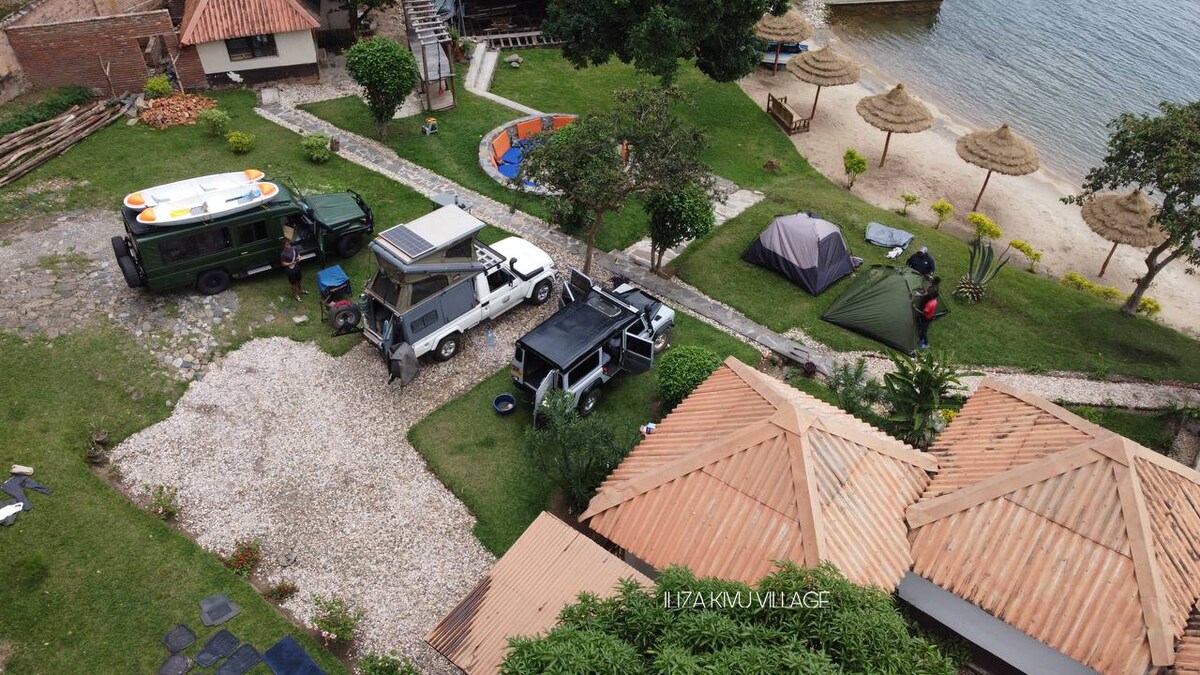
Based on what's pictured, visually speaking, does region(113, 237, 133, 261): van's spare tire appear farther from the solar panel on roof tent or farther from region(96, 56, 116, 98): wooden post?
region(96, 56, 116, 98): wooden post

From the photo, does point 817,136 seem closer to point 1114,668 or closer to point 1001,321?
point 1001,321

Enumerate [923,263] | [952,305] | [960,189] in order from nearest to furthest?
[952,305] → [923,263] → [960,189]

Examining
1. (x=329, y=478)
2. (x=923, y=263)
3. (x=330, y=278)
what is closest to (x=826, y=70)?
(x=923, y=263)

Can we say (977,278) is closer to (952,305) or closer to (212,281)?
Result: (952,305)

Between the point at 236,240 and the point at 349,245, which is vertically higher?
the point at 236,240

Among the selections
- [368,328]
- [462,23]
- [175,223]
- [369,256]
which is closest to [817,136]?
[462,23]

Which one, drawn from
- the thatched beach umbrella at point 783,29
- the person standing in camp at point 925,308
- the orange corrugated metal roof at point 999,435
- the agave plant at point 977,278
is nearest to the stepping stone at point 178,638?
the orange corrugated metal roof at point 999,435

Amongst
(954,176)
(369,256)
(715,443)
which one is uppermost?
(715,443)
